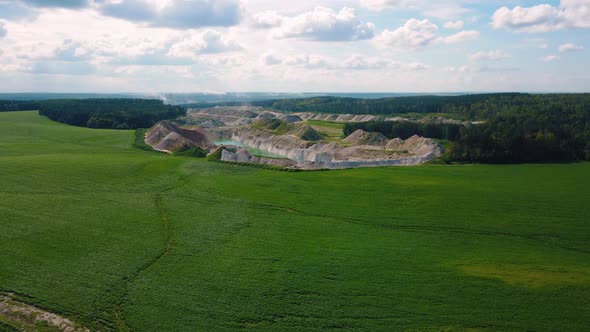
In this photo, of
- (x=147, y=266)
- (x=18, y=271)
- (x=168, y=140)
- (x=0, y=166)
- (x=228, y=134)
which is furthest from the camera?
(x=228, y=134)

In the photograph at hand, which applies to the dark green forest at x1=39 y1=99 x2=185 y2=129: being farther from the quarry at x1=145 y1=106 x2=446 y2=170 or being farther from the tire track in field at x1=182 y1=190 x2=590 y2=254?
the tire track in field at x1=182 y1=190 x2=590 y2=254

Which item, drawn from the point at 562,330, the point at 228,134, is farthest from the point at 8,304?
the point at 228,134

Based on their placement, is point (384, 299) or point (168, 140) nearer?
point (384, 299)

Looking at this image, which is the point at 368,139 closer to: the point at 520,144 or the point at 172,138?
the point at 520,144

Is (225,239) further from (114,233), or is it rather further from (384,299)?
(384,299)

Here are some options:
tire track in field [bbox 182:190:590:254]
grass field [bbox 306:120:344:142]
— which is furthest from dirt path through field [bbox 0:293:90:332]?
grass field [bbox 306:120:344:142]

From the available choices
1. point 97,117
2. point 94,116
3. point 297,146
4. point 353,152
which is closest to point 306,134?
point 297,146
